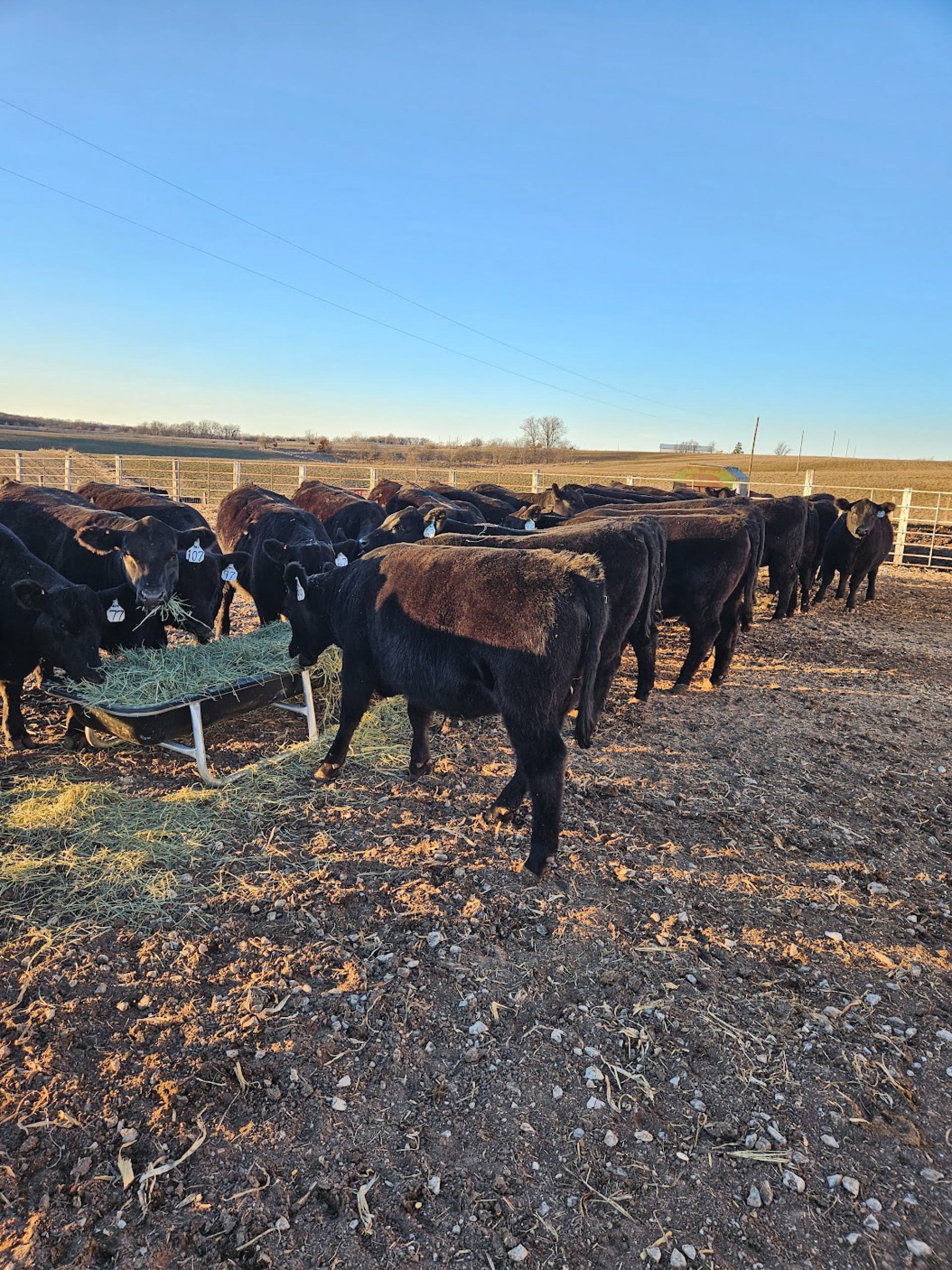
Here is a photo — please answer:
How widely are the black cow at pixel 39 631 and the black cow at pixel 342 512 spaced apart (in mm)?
5032

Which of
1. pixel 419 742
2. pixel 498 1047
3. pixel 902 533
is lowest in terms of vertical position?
pixel 498 1047

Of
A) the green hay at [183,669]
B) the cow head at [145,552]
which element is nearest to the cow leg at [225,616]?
the cow head at [145,552]

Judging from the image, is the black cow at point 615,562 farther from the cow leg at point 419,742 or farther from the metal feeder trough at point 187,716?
the metal feeder trough at point 187,716

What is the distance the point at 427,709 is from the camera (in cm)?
485

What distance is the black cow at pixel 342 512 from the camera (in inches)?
448

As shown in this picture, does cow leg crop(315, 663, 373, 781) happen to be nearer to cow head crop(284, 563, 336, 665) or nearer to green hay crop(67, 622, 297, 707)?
cow head crop(284, 563, 336, 665)

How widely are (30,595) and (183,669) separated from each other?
1.23m

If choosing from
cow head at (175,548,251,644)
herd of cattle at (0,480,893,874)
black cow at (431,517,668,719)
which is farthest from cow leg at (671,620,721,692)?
cow head at (175,548,251,644)

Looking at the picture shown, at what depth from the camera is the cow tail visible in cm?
383

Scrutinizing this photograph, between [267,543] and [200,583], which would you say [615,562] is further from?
[200,583]

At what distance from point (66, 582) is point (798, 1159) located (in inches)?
246

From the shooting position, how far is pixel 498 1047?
285cm

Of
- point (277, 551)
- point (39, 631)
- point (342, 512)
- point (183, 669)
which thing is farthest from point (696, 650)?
point (342, 512)

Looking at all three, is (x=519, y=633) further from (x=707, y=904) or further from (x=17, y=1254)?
(x=17, y=1254)
